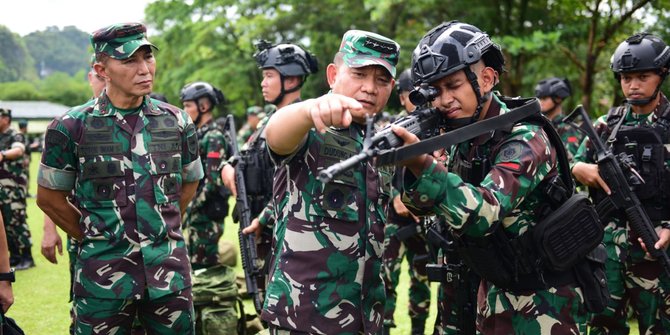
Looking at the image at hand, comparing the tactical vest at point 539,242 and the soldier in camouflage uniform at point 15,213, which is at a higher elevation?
the tactical vest at point 539,242

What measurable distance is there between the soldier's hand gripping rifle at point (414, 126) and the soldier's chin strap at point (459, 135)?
0.05 m

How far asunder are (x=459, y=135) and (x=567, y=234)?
874 mm

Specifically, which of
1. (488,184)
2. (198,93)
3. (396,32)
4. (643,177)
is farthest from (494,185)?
(396,32)

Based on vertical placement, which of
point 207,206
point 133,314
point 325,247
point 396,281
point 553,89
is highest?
point 553,89

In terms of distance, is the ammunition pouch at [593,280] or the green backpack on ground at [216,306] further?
the green backpack on ground at [216,306]

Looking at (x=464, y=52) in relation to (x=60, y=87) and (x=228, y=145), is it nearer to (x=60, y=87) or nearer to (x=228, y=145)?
(x=228, y=145)

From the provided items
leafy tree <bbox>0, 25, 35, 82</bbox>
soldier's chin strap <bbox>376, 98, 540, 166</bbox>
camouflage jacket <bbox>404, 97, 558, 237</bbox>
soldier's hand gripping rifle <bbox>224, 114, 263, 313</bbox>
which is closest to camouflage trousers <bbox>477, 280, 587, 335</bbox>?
camouflage jacket <bbox>404, 97, 558, 237</bbox>

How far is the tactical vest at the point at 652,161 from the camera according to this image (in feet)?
15.0

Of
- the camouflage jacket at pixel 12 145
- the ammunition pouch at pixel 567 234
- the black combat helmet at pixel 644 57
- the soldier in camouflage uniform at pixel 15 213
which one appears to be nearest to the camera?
the ammunition pouch at pixel 567 234

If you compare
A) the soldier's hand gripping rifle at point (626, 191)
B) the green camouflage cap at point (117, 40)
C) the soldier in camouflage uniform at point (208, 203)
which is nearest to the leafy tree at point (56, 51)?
the soldier in camouflage uniform at point (208, 203)

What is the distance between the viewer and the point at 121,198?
11.7 ft

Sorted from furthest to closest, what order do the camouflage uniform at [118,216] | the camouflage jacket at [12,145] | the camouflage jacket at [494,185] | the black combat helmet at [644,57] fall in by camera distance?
the camouflage jacket at [12,145]
the black combat helmet at [644,57]
the camouflage uniform at [118,216]
the camouflage jacket at [494,185]

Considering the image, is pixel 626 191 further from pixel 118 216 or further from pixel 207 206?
pixel 207 206

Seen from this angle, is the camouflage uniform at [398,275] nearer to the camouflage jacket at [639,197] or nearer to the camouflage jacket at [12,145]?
the camouflage jacket at [639,197]
